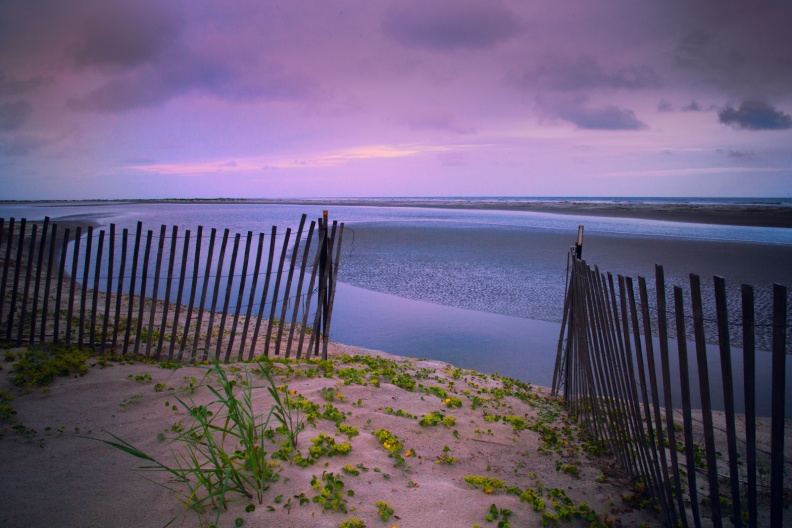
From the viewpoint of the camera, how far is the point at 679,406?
5.78 metres

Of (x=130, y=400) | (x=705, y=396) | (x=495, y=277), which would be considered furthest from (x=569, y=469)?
(x=495, y=277)

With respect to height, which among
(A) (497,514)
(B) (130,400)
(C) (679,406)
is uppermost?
(B) (130,400)

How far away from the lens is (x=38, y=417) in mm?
4062

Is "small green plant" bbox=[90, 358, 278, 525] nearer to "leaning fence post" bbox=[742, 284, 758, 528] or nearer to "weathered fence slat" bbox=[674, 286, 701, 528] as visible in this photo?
"weathered fence slat" bbox=[674, 286, 701, 528]

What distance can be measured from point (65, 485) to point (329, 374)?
283 cm

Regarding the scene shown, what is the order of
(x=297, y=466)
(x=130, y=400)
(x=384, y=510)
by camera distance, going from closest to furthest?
(x=384, y=510), (x=297, y=466), (x=130, y=400)

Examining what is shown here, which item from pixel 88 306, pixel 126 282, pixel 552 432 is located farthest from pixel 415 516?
pixel 126 282

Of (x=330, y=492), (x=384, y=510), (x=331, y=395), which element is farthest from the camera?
(x=331, y=395)

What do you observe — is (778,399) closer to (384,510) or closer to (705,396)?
(705,396)

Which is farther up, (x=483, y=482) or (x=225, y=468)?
(x=225, y=468)

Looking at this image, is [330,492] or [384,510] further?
[330,492]

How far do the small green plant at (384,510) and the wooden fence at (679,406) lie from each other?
71.6 inches

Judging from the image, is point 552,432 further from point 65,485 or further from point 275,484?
point 65,485

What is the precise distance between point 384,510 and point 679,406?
4642 mm
